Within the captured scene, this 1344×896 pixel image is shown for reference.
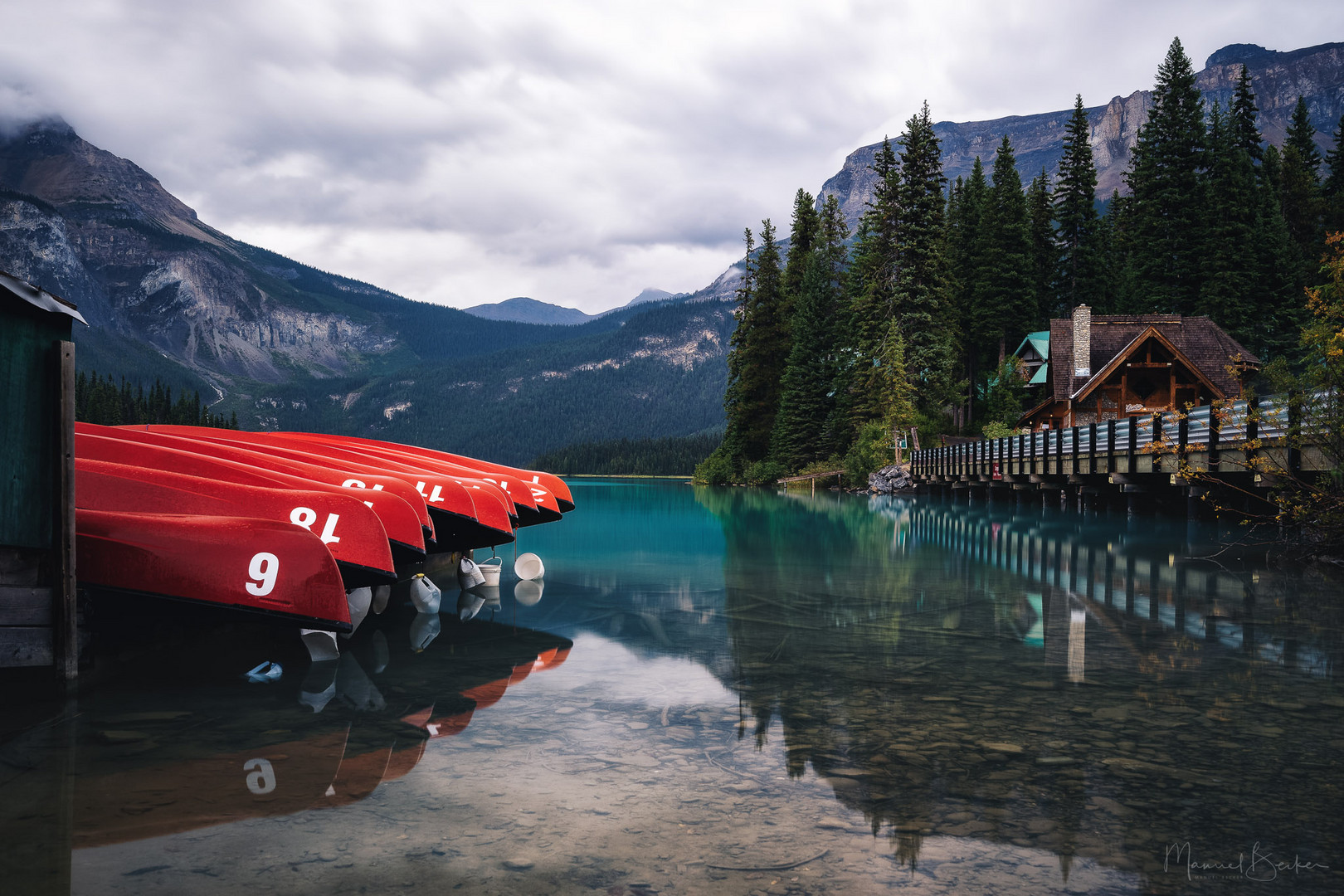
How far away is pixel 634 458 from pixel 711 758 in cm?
13827

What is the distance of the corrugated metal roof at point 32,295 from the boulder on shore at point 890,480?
1681 inches

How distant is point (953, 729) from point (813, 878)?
2.25m

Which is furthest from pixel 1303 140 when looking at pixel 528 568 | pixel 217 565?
pixel 217 565

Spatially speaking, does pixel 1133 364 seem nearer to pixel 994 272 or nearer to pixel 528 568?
pixel 994 272

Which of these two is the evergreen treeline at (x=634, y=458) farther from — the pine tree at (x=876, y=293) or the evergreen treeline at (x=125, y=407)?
the pine tree at (x=876, y=293)

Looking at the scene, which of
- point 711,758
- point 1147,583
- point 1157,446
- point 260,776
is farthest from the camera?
point 1157,446

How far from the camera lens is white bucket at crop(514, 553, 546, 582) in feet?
43.3

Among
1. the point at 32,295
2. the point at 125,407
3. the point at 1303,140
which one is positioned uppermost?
the point at 1303,140

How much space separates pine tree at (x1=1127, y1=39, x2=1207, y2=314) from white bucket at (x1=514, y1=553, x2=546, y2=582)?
155ft

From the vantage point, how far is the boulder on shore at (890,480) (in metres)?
46.9

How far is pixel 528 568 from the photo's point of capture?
13281mm

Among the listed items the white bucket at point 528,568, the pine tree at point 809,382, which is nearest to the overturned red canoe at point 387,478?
the white bucket at point 528,568

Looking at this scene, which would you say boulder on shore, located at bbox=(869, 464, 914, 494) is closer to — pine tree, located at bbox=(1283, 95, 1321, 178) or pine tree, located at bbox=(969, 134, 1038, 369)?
pine tree, located at bbox=(969, 134, 1038, 369)

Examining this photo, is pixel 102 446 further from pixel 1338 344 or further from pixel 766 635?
pixel 1338 344
